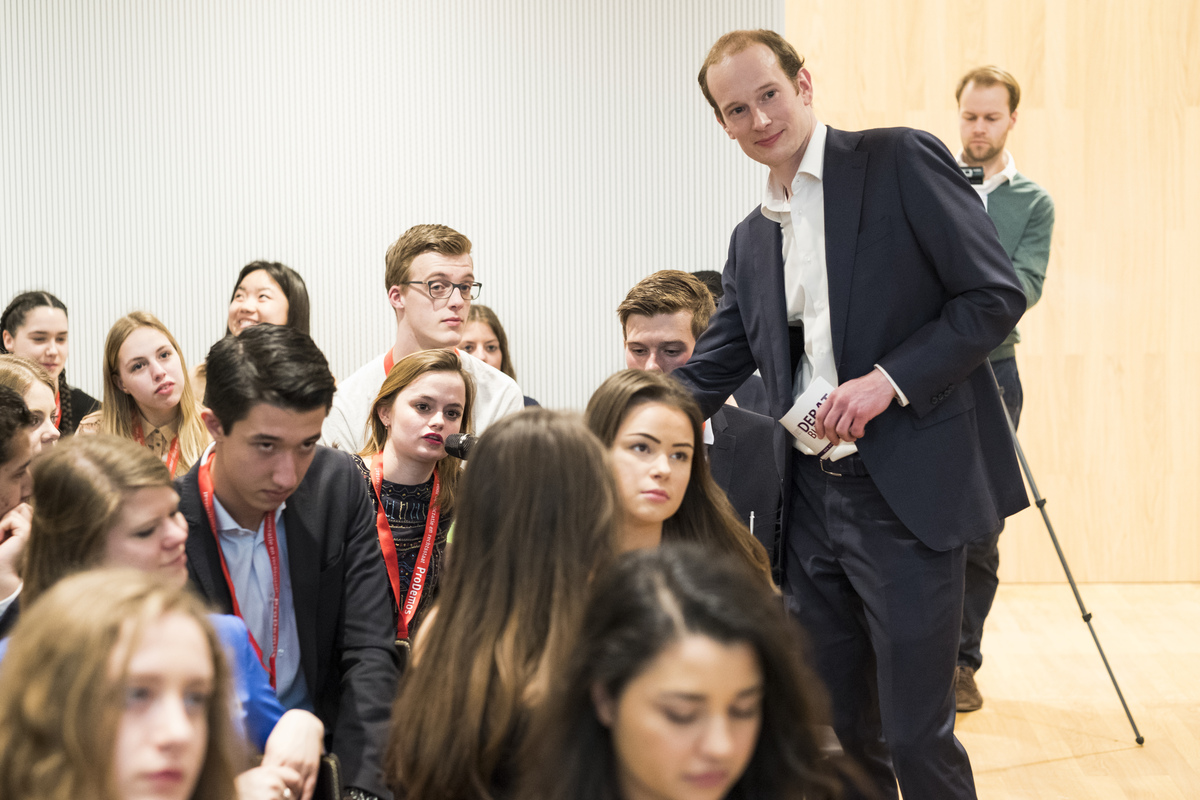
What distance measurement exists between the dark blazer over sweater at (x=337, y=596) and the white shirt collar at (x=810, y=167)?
95 centimetres

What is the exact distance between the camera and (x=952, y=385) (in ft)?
6.48

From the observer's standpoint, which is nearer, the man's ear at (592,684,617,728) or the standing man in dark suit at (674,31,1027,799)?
the man's ear at (592,684,617,728)

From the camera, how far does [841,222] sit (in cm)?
201

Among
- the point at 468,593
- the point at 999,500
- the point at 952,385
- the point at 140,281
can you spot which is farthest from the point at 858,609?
the point at 140,281

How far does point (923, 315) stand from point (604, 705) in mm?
1127

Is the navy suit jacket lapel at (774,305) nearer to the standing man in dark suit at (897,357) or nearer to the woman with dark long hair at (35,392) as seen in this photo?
the standing man in dark suit at (897,357)

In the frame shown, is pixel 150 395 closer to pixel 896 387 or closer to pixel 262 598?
pixel 262 598

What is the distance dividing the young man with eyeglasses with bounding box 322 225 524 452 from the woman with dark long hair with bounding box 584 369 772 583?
1.08m

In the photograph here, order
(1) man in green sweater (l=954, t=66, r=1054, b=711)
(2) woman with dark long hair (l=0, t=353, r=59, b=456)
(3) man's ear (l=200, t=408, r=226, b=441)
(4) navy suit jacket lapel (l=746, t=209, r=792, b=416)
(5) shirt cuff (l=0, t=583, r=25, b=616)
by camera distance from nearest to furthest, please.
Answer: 1. (5) shirt cuff (l=0, t=583, r=25, b=616)
2. (3) man's ear (l=200, t=408, r=226, b=441)
3. (4) navy suit jacket lapel (l=746, t=209, r=792, b=416)
4. (2) woman with dark long hair (l=0, t=353, r=59, b=456)
5. (1) man in green sweater (l=954, t=66, r=1054, b=711)

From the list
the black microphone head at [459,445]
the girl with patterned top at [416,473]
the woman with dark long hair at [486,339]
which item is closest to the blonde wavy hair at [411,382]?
the girl with patterned top at [416,473]

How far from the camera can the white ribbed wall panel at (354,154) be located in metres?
4.64

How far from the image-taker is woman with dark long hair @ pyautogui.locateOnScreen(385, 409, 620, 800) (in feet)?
4.41

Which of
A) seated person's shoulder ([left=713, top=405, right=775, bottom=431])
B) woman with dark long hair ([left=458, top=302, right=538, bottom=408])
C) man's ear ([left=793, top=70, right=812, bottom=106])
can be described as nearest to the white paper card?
man's ear ([left=793, top=70, right=812, bottom=106])

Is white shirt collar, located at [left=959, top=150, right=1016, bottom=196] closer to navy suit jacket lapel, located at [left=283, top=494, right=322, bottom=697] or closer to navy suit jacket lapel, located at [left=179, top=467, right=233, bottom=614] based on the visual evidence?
navy suit jacket lapel, located at [left=283, top=494, right=322, bottom=697]
